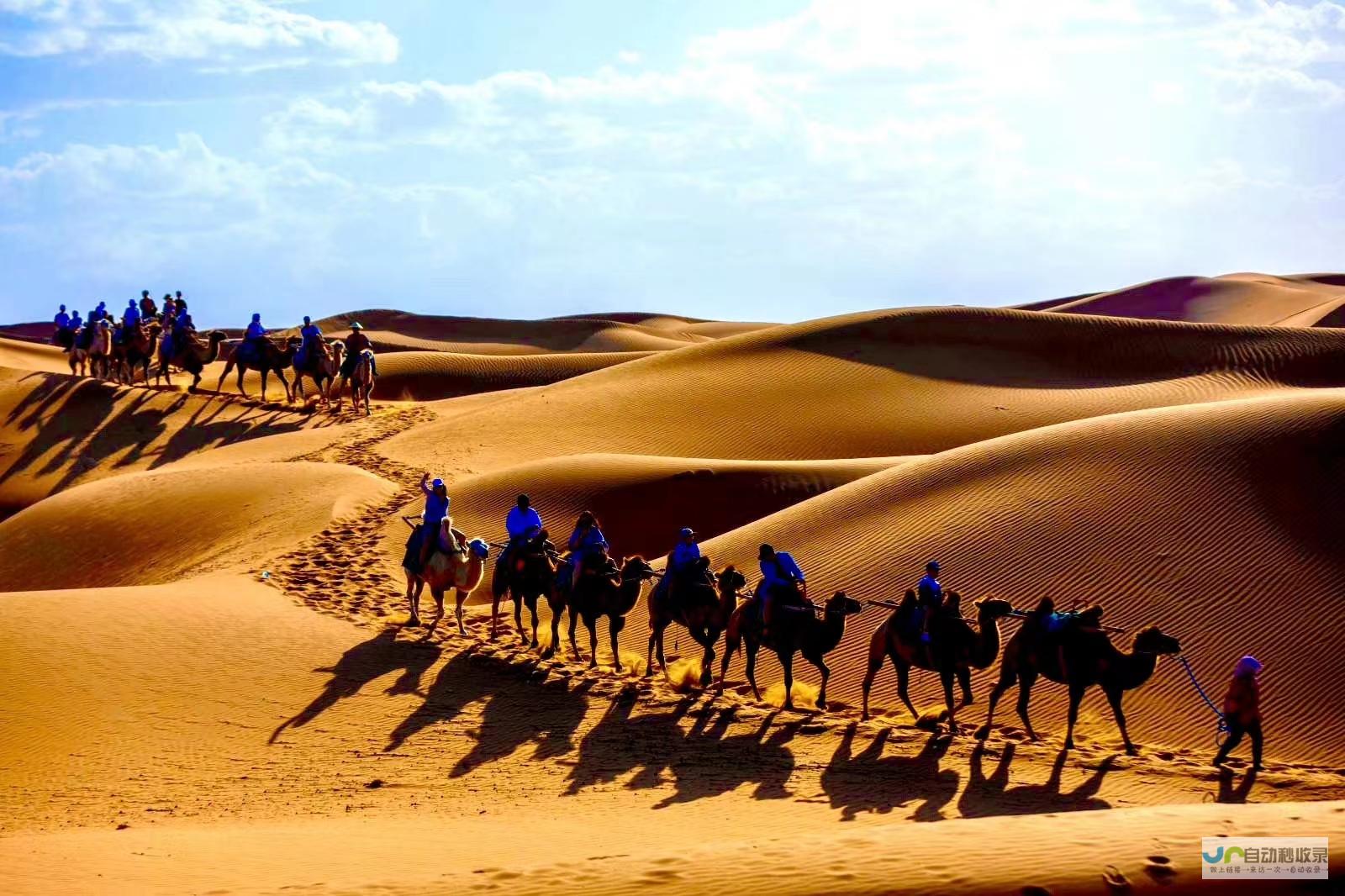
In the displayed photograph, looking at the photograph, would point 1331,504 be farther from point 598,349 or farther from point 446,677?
point 598,349

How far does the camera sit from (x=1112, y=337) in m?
49.1

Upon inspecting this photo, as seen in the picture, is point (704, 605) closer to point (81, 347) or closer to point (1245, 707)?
point (1245, 707)

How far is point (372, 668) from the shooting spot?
61.4ft

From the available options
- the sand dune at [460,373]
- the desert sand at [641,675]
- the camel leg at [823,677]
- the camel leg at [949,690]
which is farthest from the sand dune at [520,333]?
the camel leg at [949,690]

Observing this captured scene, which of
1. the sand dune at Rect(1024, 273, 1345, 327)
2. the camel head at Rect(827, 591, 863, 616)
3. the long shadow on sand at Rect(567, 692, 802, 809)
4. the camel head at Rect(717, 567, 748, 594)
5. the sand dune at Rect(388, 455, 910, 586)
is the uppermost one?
the sand dune at Rect(1024, 273, 1345, 327)

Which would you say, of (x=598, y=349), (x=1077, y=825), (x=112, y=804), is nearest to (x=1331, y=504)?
(x=1077, y=825)

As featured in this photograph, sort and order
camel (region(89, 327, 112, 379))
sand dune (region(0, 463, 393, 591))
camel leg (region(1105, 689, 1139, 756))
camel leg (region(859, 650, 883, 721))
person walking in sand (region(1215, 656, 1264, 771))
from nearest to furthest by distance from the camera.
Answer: person walking in sand (region(1215, 656, 1264, 771)) → camel leg (region(1105, 689, 1139, 756)) → camel leg (region(859, 650, 883, 721)) → sand dune (region(0, 463, 393, 591)) → camel (region(89, 327, 112, 379))

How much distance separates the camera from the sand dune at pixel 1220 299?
102 meters

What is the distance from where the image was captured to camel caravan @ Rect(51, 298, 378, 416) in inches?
1529

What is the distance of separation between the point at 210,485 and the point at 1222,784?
24634mm

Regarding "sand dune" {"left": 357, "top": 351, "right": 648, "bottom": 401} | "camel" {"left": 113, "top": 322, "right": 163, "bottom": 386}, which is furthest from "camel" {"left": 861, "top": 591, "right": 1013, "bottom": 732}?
"sand dune" {"left": 357, "top": 351, "right": 648, "bottom": 401}

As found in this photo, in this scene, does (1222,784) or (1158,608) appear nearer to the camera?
(1222,784)

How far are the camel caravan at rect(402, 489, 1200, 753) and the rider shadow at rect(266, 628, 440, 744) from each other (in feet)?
3.26

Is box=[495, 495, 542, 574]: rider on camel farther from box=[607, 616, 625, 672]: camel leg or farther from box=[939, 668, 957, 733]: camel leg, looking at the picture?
box=[939, 668, 957, 733]: camel leg
